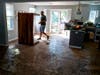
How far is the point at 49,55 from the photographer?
4266 millimetres

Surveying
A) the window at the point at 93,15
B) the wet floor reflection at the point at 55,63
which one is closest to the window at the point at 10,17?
the wet floor reflection at the point at 55,63

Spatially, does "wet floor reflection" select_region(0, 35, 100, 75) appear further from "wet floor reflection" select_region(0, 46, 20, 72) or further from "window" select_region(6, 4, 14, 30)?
"window" select_region(6, 4, 14, 30)

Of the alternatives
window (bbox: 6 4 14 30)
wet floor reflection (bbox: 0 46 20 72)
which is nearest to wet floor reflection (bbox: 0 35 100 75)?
wet floor reflection (bbox: 0 46 20 72)

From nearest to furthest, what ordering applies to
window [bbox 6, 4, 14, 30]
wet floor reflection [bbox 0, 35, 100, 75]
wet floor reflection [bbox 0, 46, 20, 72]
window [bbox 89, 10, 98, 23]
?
wet floor reflection [bbox 0, 35, 100, 75] < wet floor reflection [bbox 0, 46, 20, 72] < window [bbox 6, 4, 14, 30] < window [bbox 89, 10, 98, 23]

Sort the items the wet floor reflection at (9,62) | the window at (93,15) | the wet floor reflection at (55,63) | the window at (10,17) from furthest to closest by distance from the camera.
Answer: the window at (93,15), the window at (10,17), the wet floor reflection at (9,62), the wet floor reflection at (55,63)

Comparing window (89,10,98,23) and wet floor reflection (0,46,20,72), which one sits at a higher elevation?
window (89,10,98,23)

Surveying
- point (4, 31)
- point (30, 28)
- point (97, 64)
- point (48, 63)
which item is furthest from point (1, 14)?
point (97, 64)

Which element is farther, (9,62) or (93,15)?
(93,15)

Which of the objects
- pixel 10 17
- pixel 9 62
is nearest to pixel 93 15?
pixel 10 17

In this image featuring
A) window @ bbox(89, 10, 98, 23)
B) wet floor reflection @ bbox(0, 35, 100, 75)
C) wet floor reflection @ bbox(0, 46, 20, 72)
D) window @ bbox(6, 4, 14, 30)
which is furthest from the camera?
window @ bbox(89, 10, 98, 23)

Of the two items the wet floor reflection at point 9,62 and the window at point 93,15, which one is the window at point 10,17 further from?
the window at point 93,15

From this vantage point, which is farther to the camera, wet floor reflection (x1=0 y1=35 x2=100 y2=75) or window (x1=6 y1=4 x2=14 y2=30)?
window (x1=6 y1=4 x2=14 y2=30)

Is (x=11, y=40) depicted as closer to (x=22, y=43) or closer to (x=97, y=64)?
(x=22, y=43)

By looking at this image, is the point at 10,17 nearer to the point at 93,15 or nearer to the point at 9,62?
the point at 9,62
